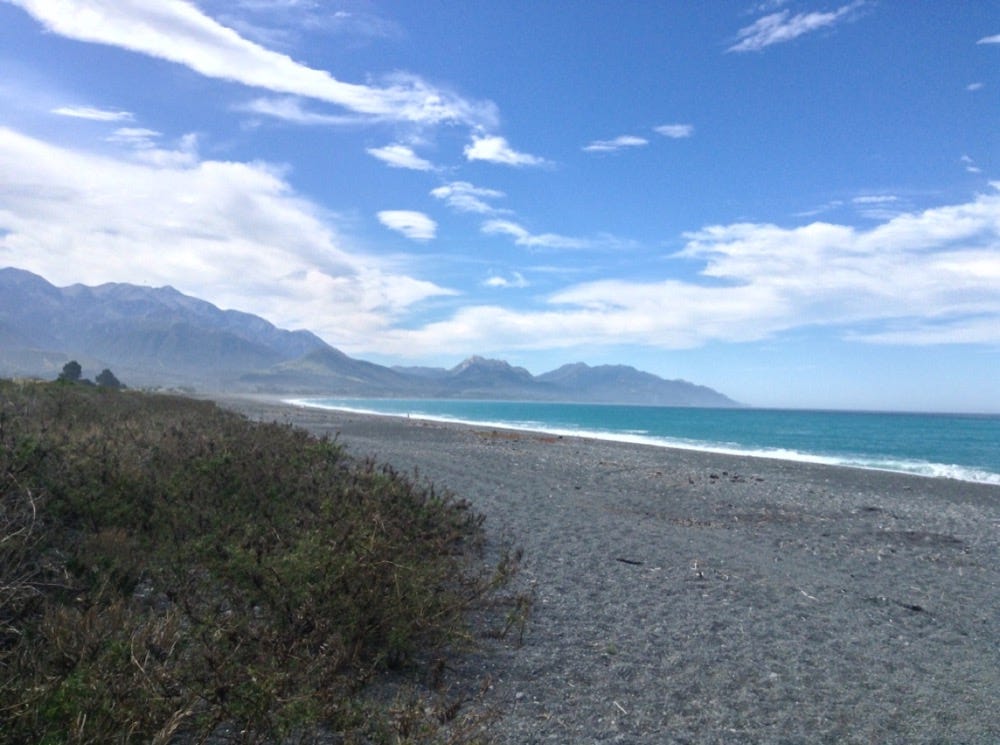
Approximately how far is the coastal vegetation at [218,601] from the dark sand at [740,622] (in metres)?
0.68

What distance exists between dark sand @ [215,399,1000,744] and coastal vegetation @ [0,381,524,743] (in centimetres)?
68

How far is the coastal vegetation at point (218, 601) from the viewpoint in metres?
3.20

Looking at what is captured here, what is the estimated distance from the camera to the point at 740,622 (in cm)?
650

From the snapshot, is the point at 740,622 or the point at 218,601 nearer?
the point at 218,601

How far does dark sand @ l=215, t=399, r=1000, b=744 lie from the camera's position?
14.9 ft

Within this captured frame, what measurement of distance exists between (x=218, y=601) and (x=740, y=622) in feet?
14.9

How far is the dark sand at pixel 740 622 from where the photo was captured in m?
4.54

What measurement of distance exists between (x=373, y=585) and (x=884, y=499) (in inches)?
640

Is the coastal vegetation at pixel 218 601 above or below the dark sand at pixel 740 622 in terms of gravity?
above

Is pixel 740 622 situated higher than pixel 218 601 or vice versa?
pixel 218 601

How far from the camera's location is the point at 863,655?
5.92m

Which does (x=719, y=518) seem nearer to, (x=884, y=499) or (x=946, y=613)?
(x=946, y=613)

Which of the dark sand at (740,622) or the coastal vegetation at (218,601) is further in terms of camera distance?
the dark sand at (740,622)

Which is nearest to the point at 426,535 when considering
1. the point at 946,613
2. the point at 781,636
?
the point at 781,636
